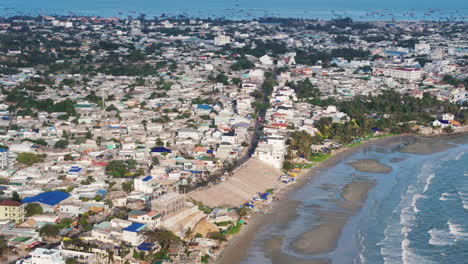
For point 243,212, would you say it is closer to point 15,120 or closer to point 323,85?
point 15,120

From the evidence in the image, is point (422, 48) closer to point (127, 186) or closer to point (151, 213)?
point (127, 186)

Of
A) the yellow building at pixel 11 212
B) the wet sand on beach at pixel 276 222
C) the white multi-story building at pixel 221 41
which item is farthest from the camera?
the white multi-story building at pixel 221 41

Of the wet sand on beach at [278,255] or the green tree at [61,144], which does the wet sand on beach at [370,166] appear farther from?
the green tree at [61,144]

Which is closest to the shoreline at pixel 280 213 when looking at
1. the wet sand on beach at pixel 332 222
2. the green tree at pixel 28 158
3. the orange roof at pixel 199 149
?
the wet sand on beach at pixel 332 222

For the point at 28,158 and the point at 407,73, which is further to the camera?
the point at 407,73

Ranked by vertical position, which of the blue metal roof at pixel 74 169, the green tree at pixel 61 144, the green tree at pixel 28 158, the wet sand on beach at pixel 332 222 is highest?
the green tree at pixel 61 144

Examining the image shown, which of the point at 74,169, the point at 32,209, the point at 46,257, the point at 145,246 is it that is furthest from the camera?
the point at 74,169

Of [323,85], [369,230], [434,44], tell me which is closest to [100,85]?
[323,85]

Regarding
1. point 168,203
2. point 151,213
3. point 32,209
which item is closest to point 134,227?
point 151,213
